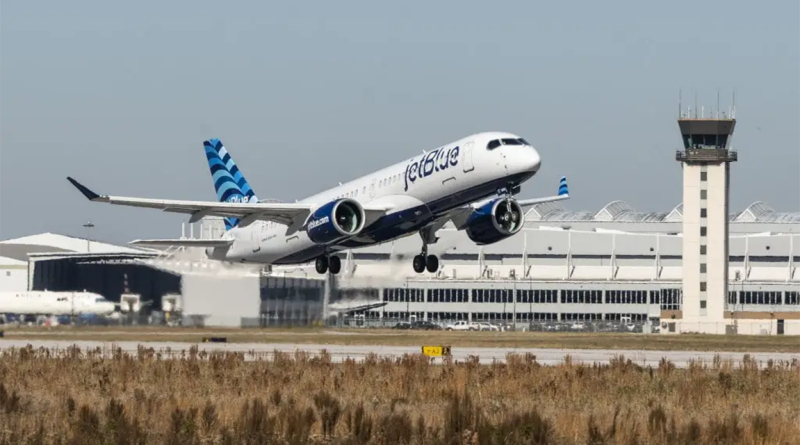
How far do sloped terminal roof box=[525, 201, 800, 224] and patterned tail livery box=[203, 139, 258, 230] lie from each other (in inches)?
4266

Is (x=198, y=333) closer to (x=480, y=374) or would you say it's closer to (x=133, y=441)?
(x=480, y=374)

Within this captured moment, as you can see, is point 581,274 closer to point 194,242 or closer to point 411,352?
point 194,242

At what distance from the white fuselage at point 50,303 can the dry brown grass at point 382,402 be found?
38.0m

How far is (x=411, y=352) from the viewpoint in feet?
193

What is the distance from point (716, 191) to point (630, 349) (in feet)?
224

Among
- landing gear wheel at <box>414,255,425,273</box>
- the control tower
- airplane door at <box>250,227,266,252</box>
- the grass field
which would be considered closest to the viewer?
landing gear wheel at <box>414,255,425,273</box>

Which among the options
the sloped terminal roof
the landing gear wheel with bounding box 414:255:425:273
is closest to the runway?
the landing gear wheel with bounding box 414:255:425:273

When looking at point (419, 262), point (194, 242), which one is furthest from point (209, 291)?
point (419, 262)

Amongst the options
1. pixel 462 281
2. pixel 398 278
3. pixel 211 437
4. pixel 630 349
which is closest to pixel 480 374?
pixel 211 437

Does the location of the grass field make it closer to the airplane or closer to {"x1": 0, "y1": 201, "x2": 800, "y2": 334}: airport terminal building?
the airplane

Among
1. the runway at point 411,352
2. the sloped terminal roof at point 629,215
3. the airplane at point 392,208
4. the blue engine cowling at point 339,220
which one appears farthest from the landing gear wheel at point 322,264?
the sloped terminal roof at point 629,215

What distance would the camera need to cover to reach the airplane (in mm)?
51969

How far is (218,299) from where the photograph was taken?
71.4 m

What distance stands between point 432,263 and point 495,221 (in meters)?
6.48
